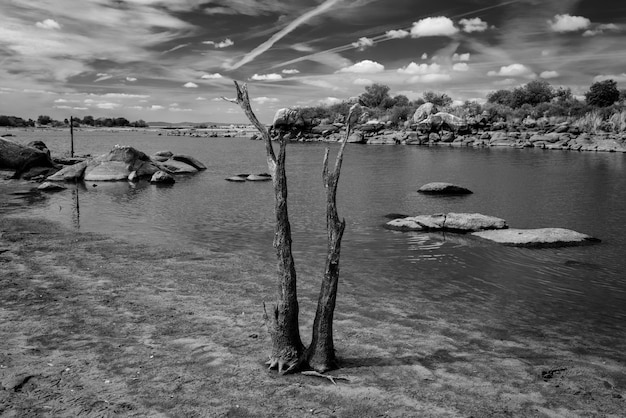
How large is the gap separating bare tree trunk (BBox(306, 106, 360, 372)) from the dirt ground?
1.15 feet

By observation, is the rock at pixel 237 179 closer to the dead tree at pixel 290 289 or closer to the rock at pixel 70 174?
the rock at pixel 70 174

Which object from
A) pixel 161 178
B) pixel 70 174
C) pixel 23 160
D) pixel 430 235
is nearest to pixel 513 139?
pixel 161 178

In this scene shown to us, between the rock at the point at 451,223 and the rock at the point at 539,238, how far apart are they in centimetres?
110

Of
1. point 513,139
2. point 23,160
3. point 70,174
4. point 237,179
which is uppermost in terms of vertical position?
point 513,139

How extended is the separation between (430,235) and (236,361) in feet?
46.4

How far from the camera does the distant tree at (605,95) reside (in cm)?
10188

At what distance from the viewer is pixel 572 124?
91.3m

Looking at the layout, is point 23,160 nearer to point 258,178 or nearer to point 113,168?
point 113,168

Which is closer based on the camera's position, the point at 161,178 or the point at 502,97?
the point at 161,178

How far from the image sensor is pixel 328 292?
8016 millimetres

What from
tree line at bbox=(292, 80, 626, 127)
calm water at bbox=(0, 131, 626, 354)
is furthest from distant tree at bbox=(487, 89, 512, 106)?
calm water at bbox=(0, 131, 626, 354)

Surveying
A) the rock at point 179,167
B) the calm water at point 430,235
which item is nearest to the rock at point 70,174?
the calm water at point 430,235

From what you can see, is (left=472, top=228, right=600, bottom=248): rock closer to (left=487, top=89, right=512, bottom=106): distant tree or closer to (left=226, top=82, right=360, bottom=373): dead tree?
(left=226, top=82, right=360, bottom=373): dead tree

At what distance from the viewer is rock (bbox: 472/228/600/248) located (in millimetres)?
18875
